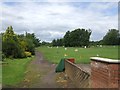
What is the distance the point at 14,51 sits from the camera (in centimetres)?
4809

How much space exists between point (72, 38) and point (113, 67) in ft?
500

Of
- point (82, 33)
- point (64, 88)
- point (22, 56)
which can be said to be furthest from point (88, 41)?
point (64, 88)

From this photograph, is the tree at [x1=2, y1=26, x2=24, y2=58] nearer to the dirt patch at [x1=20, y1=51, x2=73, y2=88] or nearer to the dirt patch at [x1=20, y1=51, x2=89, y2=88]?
the dirt patch at [x1=20, y1=51, x2=73, y2=88]

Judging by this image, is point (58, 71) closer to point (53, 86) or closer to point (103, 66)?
point (53, 86)

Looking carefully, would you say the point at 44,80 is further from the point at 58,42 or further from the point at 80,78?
the point at 58,42

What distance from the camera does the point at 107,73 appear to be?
7.38m

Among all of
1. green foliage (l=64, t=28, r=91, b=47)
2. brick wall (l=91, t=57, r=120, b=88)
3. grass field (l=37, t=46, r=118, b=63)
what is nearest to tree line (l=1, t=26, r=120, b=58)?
green foliage (l=64, t=28, r=91, b=47)

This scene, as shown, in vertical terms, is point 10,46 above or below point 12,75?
above

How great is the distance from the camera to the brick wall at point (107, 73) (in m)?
7.14

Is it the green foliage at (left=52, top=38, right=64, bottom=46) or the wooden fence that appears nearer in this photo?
the wooden fence

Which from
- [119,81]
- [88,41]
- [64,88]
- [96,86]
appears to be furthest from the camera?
[88,41]

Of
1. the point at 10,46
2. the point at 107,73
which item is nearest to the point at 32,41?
the point at 10,46

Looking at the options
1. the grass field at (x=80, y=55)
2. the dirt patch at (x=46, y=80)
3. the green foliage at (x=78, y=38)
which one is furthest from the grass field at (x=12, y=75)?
the green foliage at (x=78, y=38)

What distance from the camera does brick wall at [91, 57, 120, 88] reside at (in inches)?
281
